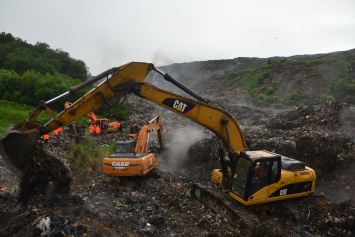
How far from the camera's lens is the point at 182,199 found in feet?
31.1

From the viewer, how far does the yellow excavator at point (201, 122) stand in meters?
7.13

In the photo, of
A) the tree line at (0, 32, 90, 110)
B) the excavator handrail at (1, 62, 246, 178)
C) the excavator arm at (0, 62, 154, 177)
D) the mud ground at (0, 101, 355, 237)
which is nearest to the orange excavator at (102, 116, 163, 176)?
the mud ground at (0, 101, 355, 237)

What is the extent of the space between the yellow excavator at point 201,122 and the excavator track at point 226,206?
0.79 feet

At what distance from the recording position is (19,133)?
692 cm

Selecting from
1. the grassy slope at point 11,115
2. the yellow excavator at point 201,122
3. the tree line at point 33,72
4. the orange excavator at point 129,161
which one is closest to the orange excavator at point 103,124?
the grassy slope at point 11,115

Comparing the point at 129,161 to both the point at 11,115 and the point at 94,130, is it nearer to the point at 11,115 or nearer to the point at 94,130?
the point at 94,130

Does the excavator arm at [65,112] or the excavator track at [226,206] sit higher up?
the excavator arm at [65,112]

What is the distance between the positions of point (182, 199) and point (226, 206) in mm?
1629

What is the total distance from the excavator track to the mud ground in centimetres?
8

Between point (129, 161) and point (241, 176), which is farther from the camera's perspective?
point (129, 161)

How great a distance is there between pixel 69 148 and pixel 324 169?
32.1ft

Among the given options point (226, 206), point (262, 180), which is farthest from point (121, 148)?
point (262, 180)

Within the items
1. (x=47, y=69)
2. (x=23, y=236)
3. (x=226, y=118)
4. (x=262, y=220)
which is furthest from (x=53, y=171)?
(x=47, y=69)

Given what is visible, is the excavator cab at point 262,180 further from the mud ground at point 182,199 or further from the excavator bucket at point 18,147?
the excavator bucket at point 18,147
